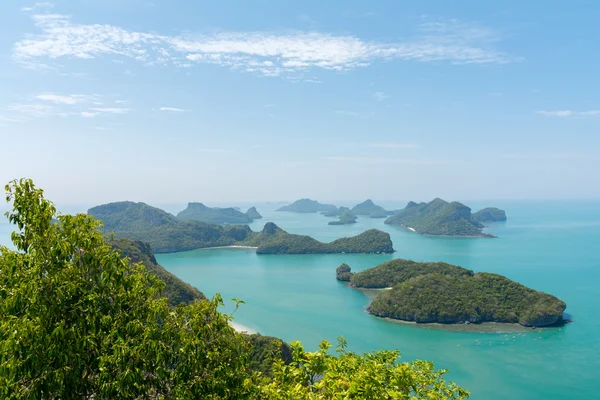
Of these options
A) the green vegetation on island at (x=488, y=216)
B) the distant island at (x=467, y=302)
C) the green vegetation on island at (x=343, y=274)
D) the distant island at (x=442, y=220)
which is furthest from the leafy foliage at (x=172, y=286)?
the green vegetation on island at (x=488, y=216)

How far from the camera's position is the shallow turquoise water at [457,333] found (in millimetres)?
28688

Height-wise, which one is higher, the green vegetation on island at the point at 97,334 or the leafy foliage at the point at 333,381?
the green vegetation on island at the point at 97,334

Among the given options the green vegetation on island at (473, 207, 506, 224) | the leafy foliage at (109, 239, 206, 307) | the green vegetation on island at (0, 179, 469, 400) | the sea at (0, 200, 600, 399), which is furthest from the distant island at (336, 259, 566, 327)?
the green vegetation on island at (473, 207, 506, 224)

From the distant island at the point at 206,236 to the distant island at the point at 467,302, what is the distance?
43755mm

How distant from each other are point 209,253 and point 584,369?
8123cm

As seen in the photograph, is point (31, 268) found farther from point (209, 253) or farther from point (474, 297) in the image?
point (209, 253)

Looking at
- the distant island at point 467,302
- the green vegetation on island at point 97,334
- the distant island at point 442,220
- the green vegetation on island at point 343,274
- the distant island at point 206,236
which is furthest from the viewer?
the distant island at point 442,220

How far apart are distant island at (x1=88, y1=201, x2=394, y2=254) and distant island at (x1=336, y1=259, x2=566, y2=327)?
1723 inches

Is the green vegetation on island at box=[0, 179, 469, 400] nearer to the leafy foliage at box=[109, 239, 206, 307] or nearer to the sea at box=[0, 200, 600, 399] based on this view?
the sea at box=[0, 200, 600, 399]

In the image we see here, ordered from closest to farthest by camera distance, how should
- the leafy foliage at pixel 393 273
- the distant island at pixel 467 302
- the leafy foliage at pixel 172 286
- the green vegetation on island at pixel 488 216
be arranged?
1. the leafy foliage at pixel 172 286
2. the distant island at pixel 467 302
3. the leafy foliage at pixel 393 273
4. the green vegetation on island at pixel 488 216

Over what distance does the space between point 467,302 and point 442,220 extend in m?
93.7

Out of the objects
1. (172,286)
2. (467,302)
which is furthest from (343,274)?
(172,286)

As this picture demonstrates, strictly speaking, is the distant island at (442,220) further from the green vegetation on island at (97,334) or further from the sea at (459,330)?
the green vegetation on island at (97,334)

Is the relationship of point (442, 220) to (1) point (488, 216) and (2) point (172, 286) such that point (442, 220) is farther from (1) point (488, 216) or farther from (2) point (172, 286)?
(2) point (172, 286)
